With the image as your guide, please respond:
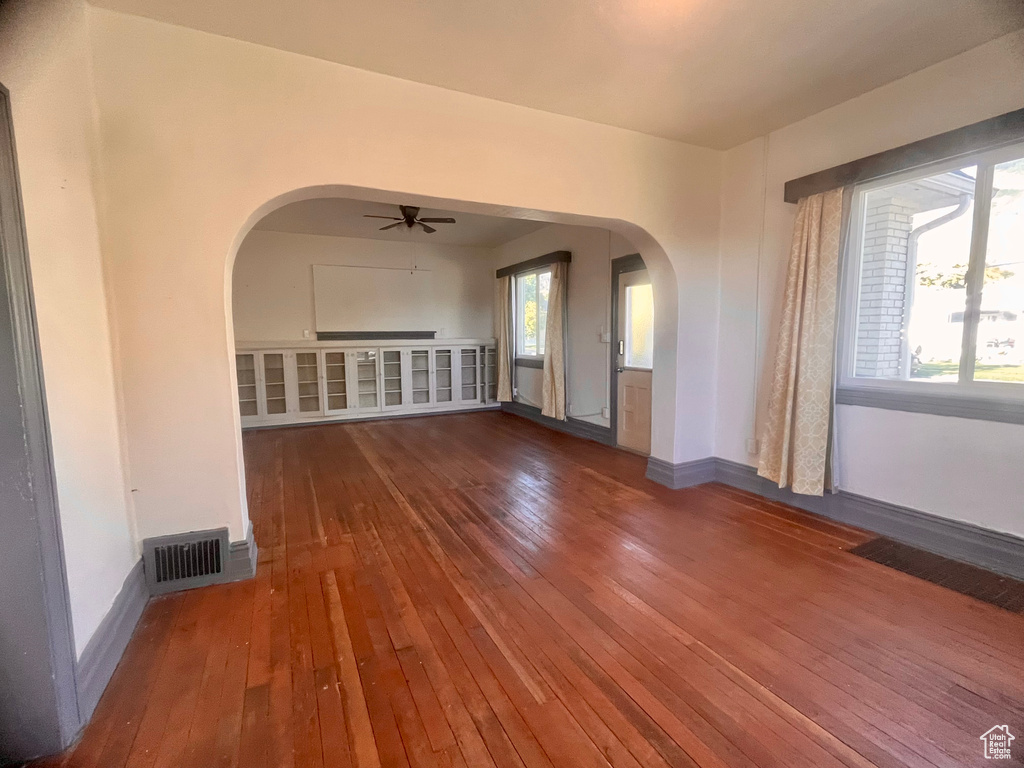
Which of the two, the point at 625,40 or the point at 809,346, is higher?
the point at 625,40

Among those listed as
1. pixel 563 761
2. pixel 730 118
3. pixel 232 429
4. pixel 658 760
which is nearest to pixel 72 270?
pixel 232 429

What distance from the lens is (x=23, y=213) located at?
138 cm

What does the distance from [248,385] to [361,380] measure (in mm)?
1473

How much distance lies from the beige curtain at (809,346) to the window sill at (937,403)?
16 centimetres

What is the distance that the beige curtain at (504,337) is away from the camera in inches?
278

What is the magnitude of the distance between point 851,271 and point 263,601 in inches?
155

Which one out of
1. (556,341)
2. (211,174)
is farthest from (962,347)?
(211,174)

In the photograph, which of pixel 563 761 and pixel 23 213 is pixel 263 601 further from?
pixel 23 213

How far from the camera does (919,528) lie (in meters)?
2.64

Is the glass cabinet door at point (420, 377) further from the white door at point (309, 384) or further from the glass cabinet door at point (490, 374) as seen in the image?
the white door at point (309, 384)

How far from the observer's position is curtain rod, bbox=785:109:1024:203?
2.20m

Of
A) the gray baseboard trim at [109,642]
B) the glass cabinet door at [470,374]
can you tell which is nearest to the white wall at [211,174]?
the gray baseboard trim at [109,642]

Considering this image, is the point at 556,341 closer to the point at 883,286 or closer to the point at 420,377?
the point at 420,377

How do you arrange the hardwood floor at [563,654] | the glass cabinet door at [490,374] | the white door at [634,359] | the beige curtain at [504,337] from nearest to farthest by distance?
the hardwood floor at [563,654] → the white door at [634,359] → the beige curtain at [504,337] → the glass cabinet door at [490,374]
